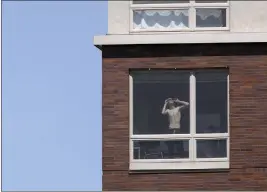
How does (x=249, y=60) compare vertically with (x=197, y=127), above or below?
above

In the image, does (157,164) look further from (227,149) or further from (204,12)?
(204,12)

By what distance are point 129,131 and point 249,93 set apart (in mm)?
2545

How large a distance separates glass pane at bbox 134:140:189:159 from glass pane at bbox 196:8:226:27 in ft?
8.19

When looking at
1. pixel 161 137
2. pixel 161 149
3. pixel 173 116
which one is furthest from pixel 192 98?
pixel 161 149

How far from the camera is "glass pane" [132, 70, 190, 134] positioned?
12789mm

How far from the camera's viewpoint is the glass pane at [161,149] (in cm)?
1266

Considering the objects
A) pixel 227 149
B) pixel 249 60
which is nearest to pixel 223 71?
pixel 249 60

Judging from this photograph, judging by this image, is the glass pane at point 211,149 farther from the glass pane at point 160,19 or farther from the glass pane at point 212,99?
the glass pane at point 160,19

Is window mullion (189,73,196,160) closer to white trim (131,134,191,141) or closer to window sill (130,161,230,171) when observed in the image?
white trim (131,134,191,141)

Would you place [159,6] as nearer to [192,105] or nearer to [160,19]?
[160,19]

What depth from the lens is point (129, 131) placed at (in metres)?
12.7

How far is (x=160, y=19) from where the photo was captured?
517 inches

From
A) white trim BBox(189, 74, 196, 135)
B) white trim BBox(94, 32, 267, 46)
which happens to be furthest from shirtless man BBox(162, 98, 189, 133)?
white trim BBox(94, 32, 267, 46)

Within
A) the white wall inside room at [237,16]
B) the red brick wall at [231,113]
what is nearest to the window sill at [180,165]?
the red brick wall at [231,113]
